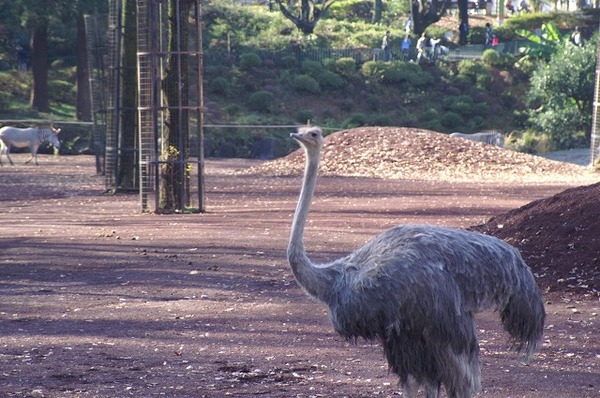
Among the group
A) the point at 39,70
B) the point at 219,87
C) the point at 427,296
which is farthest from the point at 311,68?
the point at 427,296

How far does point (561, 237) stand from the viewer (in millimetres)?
11250

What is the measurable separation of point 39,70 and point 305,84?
12211mm

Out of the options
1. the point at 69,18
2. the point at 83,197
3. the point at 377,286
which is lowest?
the point at 83,197

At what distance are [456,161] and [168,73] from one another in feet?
36.8

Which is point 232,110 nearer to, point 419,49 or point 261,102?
point 261,102

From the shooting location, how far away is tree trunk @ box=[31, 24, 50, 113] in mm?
40594

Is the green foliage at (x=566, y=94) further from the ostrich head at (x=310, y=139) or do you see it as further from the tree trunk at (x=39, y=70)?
the ostrich head at (x=310, y=139)

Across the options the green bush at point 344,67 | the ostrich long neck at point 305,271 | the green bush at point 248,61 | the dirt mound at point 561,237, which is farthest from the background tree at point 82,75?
the ostrich long neck at point 305,271

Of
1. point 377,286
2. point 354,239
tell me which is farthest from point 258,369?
point 354,239

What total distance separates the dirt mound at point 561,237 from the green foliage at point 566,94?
28757mm

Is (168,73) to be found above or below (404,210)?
above

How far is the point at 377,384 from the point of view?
7137mm

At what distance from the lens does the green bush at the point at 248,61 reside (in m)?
49.2

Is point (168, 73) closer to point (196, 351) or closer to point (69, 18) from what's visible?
point (196, 351)
